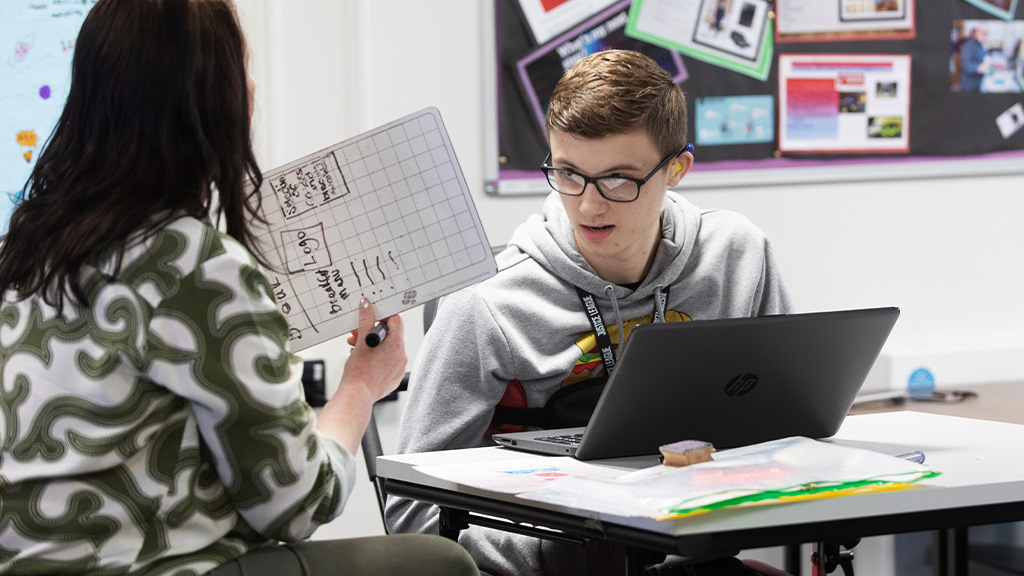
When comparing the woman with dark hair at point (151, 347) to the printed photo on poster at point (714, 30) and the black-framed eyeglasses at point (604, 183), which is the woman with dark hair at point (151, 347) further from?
the printed photo on poster at point (714, 30)

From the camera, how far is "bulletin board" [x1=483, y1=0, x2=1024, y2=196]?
2549mm

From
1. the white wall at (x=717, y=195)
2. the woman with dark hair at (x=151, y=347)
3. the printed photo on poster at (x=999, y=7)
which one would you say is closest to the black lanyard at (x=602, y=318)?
the woman with dark hair at (x=151, y=347)

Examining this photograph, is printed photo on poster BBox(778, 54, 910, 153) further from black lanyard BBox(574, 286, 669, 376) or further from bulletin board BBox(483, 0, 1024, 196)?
black lanyard BBox(574, 286, 669, 376)

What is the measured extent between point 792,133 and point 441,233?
5.96ft

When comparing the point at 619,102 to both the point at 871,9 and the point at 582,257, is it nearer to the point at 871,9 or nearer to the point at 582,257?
the point at 582,257

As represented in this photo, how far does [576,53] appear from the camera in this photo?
8.48 ft

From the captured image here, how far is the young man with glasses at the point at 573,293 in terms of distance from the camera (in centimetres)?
150

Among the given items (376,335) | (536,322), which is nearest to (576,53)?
(536,322)

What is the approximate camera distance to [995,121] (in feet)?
9.53

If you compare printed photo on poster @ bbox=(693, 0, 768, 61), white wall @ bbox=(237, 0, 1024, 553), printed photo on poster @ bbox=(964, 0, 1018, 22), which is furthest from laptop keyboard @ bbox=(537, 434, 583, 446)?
printed photo on poster @ bbox=(964, 0, 1018, 22)

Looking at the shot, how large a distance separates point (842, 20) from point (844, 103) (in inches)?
9.0

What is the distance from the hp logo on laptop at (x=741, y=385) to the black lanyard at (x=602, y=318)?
35 centimetres

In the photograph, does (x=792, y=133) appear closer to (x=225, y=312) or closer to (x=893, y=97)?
(x=893, y=97)

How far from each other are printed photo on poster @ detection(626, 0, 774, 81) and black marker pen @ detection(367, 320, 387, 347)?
168 cm
